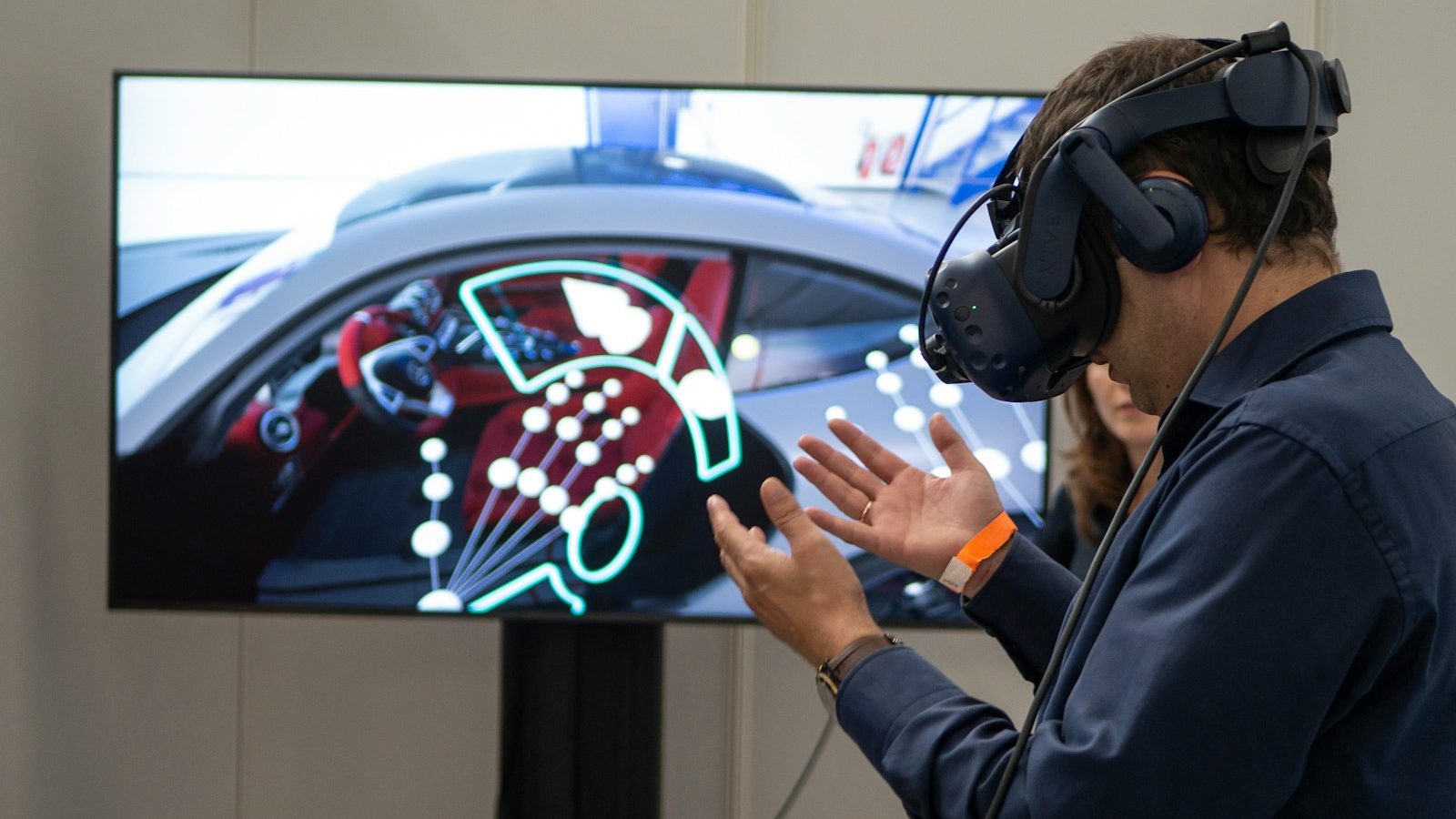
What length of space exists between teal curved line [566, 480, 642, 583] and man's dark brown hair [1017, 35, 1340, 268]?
3.91ft

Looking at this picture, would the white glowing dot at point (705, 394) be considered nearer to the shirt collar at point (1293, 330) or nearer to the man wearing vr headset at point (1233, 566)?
the man wearing vr headset at point (1233, 566)

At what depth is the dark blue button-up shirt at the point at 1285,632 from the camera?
76 centimetres

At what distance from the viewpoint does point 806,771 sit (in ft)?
7.74

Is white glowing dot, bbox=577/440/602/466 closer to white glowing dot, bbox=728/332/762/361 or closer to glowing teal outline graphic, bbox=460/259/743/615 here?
glowing teal outline graphic, bbox=460/259/743/615

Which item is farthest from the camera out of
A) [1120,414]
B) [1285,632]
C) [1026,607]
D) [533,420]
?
[1120,414]

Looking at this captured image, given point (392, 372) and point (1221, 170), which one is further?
point (392, 372)

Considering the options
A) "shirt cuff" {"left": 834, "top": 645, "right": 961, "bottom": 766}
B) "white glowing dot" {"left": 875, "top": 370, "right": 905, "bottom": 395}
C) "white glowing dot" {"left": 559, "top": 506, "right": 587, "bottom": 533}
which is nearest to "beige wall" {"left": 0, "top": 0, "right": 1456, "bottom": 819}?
"white glowing dot" {"left": 559, "top": 506, "right": 587, "bottom": 533}

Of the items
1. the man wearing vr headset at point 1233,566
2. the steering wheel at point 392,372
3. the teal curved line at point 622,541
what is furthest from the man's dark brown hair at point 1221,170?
the steering wheel at point 392,372

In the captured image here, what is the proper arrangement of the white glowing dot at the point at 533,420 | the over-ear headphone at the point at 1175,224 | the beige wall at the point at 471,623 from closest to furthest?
the over-ear headphone at the point at 1175,224, the white glowing dot at the point at 533,420, the beige wall at the point at 471,623

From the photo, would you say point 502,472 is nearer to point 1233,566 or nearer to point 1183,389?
point 1183,389

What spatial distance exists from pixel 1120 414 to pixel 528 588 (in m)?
1.07

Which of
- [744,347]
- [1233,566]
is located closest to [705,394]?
[744,347]

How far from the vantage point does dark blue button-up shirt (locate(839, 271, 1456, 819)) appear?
2.50 feet

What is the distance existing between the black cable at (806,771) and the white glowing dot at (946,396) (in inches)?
26.3
